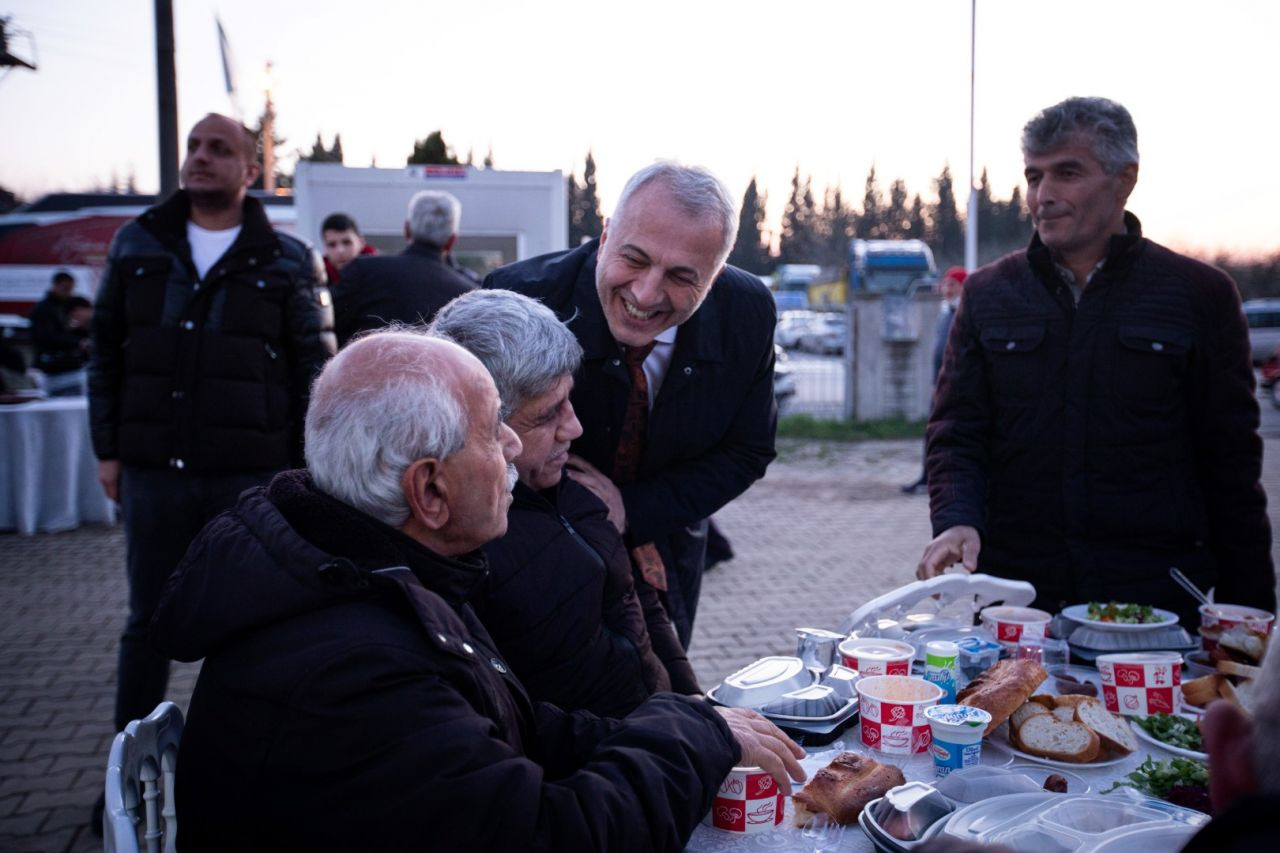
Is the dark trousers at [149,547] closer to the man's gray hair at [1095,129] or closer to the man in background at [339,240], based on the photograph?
the man's gray hair at [1095,129]

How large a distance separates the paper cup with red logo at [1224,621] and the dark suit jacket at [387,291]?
384 cm

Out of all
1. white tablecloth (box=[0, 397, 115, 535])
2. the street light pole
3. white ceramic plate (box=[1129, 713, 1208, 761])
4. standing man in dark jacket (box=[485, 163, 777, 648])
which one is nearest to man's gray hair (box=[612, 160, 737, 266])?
standing man in dark jacket (box=[485, 163, 777, 648])

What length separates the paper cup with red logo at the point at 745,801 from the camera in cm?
166

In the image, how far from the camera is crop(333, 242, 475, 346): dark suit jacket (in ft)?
17.1

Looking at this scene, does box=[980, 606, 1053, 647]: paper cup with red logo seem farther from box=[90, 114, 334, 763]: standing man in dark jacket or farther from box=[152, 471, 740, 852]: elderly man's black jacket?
box=[90, 114, 334, 763]: standing man in dark jacket

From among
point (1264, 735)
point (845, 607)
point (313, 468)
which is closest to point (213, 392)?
point (313, 468)

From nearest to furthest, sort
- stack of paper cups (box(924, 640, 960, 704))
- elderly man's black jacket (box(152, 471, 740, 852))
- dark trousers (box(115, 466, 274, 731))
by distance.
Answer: elderly man's black jacket (box(152, 471, 740, 852)), stack of paper cups (box(924, 640, 960, 704)), dark trousers (box(115, 466, 274, 731))

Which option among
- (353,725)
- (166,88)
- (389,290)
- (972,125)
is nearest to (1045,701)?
(353,725)

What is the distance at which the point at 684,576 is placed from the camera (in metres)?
3.24

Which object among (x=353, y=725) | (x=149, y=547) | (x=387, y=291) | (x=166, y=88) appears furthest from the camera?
(x=166, y=88)

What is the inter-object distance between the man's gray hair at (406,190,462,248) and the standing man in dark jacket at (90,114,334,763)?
172 cm

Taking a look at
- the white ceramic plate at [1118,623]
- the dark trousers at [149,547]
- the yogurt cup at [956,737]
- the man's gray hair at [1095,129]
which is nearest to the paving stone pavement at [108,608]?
the dark trousers at [149,547]

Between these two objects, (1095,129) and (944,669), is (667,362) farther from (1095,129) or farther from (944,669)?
(1095,129)

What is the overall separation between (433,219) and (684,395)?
3.12 meters
